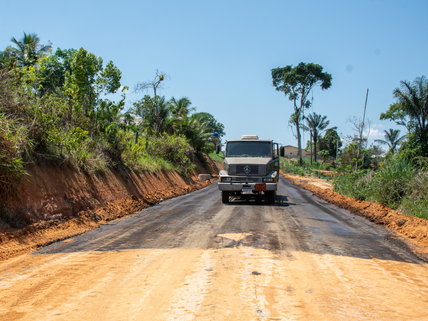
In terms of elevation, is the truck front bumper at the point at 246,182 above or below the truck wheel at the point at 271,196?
above

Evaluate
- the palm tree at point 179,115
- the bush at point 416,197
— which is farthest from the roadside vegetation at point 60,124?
the bush at point 416,197

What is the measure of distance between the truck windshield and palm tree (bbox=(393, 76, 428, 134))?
846 inches

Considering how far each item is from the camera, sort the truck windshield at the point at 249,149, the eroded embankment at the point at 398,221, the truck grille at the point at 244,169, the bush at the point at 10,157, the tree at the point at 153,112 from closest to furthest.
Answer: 1. the bush at the point at 10,157
2. the eroded embankment at the point at 398,221
3. the truck grille at the point at 244,169
4. the truck windshield at the point at 249,149
5. the tree at the point at 153,112

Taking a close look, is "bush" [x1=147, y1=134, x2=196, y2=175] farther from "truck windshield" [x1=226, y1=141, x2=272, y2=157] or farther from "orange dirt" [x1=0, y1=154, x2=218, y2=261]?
"orange dirt" [x1=0, y1=154, x2=218, y2=261]

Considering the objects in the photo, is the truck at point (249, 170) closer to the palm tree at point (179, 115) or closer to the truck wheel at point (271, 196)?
the truck wheel at point (271, 196)

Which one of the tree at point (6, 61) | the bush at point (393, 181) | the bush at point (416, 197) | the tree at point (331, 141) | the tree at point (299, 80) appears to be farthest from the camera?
the tree at point (331, 141)

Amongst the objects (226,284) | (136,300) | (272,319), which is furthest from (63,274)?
(272,319)

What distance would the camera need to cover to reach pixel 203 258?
5.37 m

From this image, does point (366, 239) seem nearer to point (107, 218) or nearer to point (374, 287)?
point (374, 287)

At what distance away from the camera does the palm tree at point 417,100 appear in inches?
1131

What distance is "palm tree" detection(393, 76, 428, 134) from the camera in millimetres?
28734

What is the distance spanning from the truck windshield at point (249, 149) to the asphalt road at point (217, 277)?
6.44 meters

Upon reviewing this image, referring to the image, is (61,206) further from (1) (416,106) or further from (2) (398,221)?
(1) (416,106)

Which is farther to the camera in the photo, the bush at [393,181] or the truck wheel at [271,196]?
the truck wheel at [271,196]
